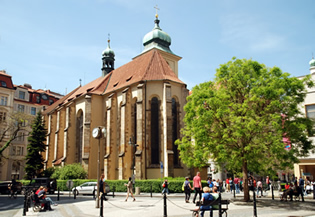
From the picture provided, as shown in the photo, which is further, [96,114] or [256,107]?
[96,114]

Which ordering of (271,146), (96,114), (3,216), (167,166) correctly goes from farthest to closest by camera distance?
(96,114) → (167,166) → (271,146) → (3,216)

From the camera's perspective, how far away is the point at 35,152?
1617 inches

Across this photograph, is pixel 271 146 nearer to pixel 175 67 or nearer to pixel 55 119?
pixel 175 67

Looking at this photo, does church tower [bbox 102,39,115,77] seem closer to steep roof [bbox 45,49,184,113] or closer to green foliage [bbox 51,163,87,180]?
steep roof [bbox 45,49,184,113]

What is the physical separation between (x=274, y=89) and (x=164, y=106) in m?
16.5

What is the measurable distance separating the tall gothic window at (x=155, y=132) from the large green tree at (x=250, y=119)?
1350 centimetres

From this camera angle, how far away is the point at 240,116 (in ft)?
49.8

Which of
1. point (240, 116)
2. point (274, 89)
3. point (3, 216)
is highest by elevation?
point (274, 89)

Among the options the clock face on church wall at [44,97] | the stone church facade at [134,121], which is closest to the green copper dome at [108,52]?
the stone church facade at [134,121]

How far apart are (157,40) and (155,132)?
65.9 feet

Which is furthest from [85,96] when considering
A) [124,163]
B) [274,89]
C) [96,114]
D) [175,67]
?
[274,89]

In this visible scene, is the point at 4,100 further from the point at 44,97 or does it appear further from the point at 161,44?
the point at 161,44

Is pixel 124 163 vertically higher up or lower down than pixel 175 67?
lower down

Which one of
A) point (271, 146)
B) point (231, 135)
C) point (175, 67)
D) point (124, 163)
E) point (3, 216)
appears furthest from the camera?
→ point (175, 67)
